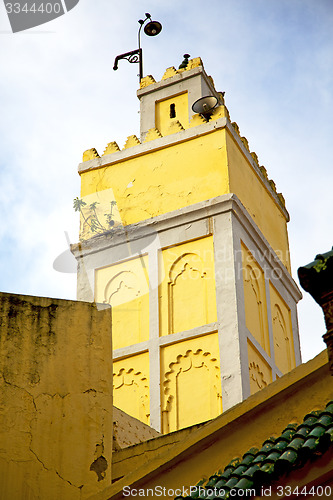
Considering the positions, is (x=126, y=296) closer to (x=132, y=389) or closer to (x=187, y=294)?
(x=187, y=294)

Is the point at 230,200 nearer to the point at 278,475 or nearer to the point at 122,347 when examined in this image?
the point at 122,347

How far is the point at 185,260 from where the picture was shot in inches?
672

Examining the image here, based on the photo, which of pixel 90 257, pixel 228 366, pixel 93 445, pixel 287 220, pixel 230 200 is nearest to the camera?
pixel 93 445

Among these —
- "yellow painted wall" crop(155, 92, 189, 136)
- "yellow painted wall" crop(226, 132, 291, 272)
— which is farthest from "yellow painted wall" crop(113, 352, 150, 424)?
"yellow painted wall" crop(155, 92, 189, 136)

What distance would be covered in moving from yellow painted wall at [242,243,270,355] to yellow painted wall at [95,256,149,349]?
168 cm

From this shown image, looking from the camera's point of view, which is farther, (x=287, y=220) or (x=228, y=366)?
(x=287, y=220)

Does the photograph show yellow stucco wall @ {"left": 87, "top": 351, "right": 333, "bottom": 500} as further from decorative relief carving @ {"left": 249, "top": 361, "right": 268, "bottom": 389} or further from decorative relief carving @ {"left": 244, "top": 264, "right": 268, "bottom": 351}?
decorative relief carving @ {"left": 244, "top": 264, "right": 268, "bottom": 351}

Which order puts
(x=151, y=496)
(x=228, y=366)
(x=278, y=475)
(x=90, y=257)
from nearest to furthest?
(x=278, y=475), (x=151, y=496), (x=228, y=366), (x=90, y=257)

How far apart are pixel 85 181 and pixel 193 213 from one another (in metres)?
2.64

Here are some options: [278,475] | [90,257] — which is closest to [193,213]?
[90,257]

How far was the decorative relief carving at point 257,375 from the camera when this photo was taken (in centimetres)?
1585

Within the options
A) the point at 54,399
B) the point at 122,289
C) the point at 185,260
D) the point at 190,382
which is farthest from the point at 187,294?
the point at 54,399

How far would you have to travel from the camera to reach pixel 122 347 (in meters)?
16.8

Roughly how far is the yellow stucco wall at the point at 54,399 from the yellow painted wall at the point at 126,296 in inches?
264
